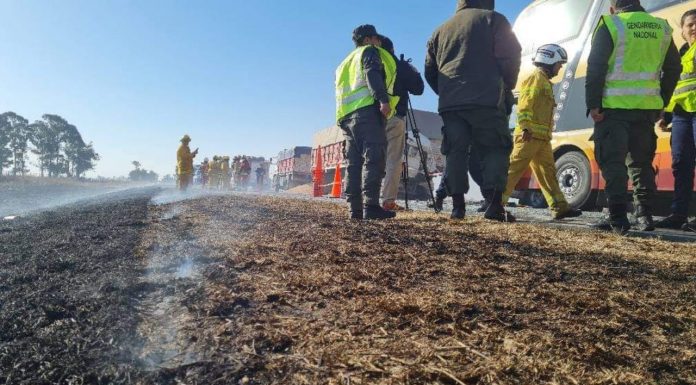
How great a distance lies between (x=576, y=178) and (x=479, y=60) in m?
3.03

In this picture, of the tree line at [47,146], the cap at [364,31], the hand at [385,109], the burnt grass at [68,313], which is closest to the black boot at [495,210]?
the hand at [385,109]

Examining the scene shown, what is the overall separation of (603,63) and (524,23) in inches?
175

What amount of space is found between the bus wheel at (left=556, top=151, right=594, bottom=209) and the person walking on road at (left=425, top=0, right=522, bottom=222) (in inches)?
91.7

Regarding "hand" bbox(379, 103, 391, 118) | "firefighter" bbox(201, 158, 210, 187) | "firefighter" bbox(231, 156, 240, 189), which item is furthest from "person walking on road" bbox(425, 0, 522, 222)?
"firefighter" bbox(201, 158, 210, 187)

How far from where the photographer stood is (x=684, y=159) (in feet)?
12.8

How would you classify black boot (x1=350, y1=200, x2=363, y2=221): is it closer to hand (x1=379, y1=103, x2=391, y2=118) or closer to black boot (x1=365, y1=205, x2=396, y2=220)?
black boot (x1=365, y1=205, x2=396, y2=220)

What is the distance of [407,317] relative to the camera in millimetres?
1325

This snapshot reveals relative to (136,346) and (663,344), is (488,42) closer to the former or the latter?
(663,344)

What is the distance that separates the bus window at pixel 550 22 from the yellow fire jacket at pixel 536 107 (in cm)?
249

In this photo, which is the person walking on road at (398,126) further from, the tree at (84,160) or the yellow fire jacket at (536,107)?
the tree at (84,160)

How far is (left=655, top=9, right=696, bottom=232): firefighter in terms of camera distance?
3.87 metres

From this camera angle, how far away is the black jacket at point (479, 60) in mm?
3715

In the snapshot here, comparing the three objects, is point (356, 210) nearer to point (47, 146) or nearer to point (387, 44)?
point (387, 44)

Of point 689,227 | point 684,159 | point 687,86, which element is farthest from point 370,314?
point 687,86
